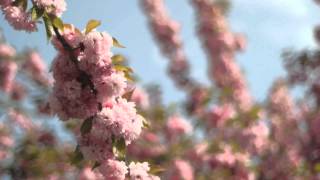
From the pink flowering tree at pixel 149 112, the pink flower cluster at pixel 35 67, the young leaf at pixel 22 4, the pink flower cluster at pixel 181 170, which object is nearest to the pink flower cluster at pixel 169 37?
the pink flowering tree at pixel 149 112

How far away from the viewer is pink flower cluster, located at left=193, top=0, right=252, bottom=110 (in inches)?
485

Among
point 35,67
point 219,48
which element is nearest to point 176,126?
point 219,48

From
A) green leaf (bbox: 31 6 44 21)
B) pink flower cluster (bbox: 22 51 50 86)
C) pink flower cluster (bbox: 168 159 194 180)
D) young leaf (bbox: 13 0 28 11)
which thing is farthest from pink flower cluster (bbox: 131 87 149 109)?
green leaf (bbox: 31 6 44 21)

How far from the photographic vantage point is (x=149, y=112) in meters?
10.1

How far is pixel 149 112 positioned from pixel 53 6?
20.8 feet

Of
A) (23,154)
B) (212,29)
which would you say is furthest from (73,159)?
(212,29)

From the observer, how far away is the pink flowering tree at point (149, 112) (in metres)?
3.59

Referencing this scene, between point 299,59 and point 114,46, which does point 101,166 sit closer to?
point 114,46

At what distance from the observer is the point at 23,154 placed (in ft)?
30.1

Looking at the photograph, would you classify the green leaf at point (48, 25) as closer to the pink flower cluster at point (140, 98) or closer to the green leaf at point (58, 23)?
the green leaf at point (58, 23)

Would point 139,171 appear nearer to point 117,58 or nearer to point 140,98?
point 117,58

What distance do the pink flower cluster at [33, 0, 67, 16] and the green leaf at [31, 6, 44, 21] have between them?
0.03 metres

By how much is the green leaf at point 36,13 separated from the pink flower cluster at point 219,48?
859 centimetres

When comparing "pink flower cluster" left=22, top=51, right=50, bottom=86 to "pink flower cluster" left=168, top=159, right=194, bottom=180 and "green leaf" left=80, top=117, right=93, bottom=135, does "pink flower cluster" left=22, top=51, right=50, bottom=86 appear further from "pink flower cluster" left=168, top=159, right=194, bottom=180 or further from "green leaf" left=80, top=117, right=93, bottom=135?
"green leaf" left=80, top=117, right=93, bottom=135
